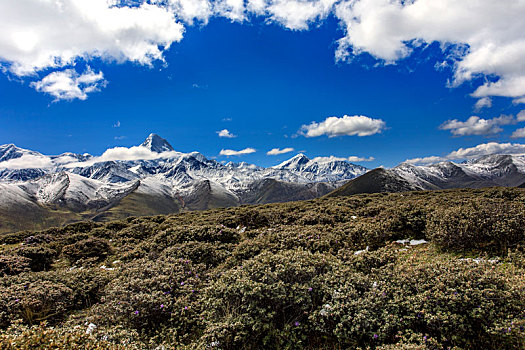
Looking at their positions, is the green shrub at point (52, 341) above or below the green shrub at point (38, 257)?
below

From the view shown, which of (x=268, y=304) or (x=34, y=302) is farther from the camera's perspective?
(x=34, y=302)

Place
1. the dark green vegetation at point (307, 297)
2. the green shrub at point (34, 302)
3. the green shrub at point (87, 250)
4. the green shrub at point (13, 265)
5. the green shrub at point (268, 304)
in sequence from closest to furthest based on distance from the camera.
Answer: the dark green vegetation at point (307, 297) → the green shrub at point (268, 304) → the green shrub at point (34, 302) → the green shrub at point (13, 265) → the green shrub at point (87, 250)

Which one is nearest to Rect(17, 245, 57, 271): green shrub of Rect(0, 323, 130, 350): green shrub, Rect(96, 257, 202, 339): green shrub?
Rect(96, 257, 202, 339): green shrub

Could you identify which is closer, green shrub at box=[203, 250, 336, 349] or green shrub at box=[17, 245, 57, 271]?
green shrub at box=[203, 250, 336, 349]

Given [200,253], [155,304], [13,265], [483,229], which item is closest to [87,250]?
[13,265]

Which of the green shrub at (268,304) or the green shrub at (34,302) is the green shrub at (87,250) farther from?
the green shrub at (268,304)

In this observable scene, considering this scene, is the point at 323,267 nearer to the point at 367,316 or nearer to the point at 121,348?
the point at 367,316

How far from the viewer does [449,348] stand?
15.4 ft

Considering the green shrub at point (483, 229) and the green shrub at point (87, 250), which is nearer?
the green shrub at point (483, 229)

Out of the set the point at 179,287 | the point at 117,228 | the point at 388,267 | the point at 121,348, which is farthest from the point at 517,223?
the point at 117,228

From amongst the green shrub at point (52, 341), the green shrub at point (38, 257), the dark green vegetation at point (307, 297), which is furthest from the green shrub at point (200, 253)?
the green shrub at point (38, 257)

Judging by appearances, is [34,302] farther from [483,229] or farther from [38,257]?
[483,229]

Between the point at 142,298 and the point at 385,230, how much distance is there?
11084 mm

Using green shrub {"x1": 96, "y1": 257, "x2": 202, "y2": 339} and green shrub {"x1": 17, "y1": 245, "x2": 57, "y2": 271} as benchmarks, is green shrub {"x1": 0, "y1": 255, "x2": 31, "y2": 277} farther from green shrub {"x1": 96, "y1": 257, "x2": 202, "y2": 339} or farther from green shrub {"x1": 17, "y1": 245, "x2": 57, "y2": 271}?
green shrub {"x1": 96, "y1": 257, "x2": 202, "y2": 339}
